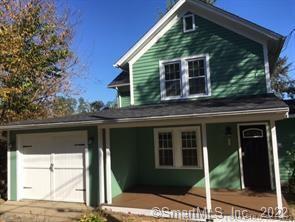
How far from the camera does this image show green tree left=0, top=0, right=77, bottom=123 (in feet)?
44.6

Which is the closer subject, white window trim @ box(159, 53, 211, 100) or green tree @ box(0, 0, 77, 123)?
white window trim @ box(159, 53, 211, 100)

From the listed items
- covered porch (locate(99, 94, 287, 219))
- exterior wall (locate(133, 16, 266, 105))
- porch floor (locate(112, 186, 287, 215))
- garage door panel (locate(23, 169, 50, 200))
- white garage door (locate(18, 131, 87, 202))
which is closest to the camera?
porch floor (locate(112, 186, 287, 215))

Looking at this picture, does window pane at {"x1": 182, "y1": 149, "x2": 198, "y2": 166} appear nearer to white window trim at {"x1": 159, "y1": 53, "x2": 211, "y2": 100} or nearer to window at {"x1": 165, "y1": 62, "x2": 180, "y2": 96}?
white window trim at {"x1": 159, "y1": 53, "x2": 211, "y2": 100}

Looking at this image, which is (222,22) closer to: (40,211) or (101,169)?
(101,169)

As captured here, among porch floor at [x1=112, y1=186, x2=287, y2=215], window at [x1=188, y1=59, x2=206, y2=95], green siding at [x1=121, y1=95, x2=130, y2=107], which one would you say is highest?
window at [x1=188, y1=59, x2=206, y2=95]

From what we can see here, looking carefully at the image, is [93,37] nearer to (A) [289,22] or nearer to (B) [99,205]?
(A) [289,22]

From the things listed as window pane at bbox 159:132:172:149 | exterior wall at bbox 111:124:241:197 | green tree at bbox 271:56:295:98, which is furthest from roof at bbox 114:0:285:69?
green tree at bbox 271:56:295:98

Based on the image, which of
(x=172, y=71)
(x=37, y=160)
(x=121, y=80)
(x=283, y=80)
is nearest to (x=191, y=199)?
(x=172, y=71)

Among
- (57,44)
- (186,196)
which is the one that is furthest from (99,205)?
(57,44)

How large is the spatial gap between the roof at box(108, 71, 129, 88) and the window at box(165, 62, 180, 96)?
202 centimetres

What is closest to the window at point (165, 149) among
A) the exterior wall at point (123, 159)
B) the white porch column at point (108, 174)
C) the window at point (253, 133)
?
the exterior wall at point (123, 159)

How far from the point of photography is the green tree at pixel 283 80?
1166 inches

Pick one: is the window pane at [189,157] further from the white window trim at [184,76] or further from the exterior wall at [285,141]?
the exterior wall at [285,141]

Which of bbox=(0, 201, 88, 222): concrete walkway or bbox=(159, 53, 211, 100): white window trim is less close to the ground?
bbox=(159, 53, 211, 100): white window trim
